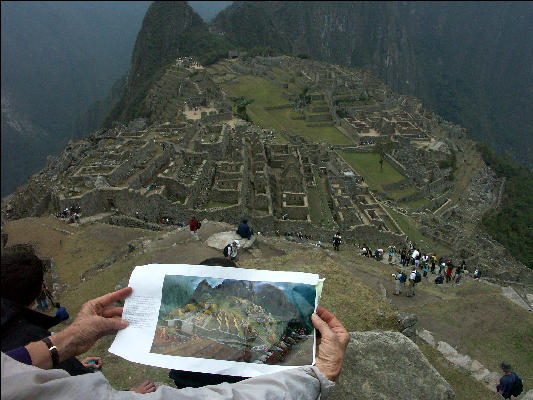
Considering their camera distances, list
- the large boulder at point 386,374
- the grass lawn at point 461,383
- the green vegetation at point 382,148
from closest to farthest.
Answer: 1. the large boulder at point 386,374
2. the grass lawn at point 461,383
3. the green vegetation at point 382,148

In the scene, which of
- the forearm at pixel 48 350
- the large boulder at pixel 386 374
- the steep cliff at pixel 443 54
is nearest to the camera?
the forearm at pixel 48 350

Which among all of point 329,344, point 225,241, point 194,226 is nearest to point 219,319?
point 329,344

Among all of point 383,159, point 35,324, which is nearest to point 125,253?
point 35,324

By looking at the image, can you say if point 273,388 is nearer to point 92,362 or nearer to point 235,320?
point 235,320

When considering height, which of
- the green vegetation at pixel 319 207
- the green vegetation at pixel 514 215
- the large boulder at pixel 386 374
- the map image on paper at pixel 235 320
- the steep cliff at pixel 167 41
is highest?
the steep cliff at pixel 167 41

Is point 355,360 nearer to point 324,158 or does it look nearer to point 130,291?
point 130,291

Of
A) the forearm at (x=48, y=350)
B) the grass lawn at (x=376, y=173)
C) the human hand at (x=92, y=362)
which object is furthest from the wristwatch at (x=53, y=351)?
the grass lawn at (x=376, y=173)

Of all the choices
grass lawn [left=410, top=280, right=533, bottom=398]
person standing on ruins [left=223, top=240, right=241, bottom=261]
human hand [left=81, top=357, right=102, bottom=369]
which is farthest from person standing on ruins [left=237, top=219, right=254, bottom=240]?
human hand [left=81, top=357, right=102, bottom=369]

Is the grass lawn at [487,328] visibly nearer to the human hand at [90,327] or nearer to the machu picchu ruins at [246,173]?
the human hand at [90,327]
